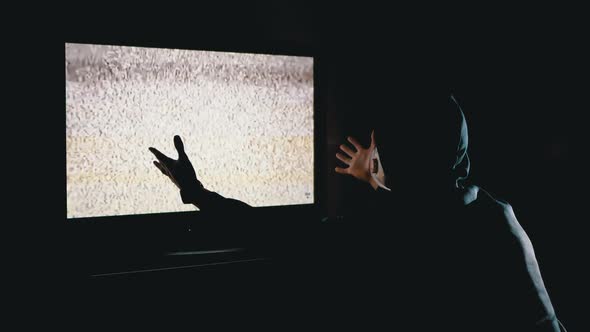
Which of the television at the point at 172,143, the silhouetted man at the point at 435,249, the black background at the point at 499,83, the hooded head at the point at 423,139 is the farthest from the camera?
the black background at the point at 499,83

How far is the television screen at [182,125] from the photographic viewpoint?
2.05 meters

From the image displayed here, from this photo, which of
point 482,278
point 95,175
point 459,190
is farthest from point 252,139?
point 482,278

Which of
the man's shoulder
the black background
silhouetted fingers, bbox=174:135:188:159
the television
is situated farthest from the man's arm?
the black background

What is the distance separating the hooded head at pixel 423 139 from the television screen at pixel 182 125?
0.89m

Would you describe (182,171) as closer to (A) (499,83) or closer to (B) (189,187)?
(B) (189,187)

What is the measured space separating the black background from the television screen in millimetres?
136

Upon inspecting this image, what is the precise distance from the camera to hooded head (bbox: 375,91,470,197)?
1.48 metres

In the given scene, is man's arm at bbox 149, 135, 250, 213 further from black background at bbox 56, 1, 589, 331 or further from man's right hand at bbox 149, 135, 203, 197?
black background at bbox 56, 1, 589, 331

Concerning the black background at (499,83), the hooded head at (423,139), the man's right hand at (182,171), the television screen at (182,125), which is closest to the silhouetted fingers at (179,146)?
the man's right hand at (182,171)

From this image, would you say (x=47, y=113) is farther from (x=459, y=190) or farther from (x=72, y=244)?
(x=459, y=190)

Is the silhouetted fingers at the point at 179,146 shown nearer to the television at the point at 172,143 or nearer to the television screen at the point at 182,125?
the television at the point at 172,143

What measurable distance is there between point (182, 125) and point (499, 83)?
1.36m

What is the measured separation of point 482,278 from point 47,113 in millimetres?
1496

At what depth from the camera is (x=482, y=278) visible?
4.52 ft
